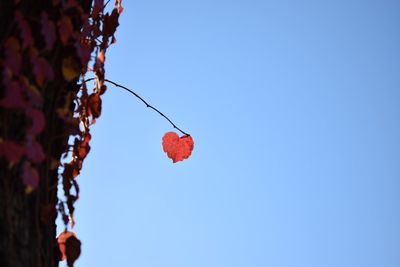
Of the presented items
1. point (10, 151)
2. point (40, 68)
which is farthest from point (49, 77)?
point (10, 151)

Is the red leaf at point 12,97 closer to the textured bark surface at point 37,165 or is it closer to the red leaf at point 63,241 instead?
the textured bark surface at point 37,165

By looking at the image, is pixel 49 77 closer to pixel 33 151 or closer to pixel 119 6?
pixel 33 151

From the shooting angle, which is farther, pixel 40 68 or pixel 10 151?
pixel 40 68

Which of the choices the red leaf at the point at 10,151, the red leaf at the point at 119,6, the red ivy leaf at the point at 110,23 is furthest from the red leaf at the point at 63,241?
the red leaf at the point at 119,6

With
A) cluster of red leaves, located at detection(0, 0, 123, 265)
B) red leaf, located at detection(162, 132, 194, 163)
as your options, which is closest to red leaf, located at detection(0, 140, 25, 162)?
cluster of red leaves, located at detection(0, 0, 123, 265)

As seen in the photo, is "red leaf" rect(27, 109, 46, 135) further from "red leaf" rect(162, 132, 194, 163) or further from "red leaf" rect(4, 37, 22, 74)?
"red leaf" rect(162, 132, 194, 163)

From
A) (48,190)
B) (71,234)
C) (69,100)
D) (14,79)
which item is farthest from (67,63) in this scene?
(71,234)
